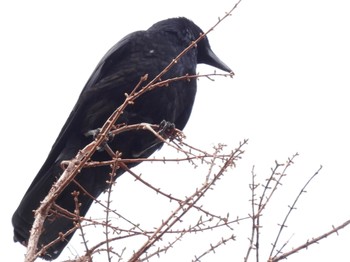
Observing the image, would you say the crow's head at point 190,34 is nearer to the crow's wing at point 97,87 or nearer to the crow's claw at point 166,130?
the crow's wing at point 97,87

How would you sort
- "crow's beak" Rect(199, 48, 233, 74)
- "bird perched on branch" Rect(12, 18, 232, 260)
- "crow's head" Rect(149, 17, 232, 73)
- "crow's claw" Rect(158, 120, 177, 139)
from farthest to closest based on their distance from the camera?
"crow's beak" Rect(199, 48, 233, 74), "crow's head" Rect(149, 17, 232, 73), "bird perched on branch" Rect(12, 18, 232, 260), "crow's claw" Rect(158, 120, 177, 139)

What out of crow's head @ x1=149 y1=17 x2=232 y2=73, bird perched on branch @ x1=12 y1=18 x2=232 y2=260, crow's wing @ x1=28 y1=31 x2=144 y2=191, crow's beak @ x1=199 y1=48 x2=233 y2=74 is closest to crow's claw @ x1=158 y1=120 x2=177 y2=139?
bird perched on branch @ x1=12 y1=18 x2=232 y2=260

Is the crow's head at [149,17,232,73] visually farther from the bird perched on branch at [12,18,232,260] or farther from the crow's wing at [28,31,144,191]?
the crow's wing at [28,31,144,191]

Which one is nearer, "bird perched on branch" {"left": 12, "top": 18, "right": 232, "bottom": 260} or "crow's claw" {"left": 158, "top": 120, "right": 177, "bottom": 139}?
"crow's claw" {"left": 158, "top": 120, "right": 177, "bottom": 139}

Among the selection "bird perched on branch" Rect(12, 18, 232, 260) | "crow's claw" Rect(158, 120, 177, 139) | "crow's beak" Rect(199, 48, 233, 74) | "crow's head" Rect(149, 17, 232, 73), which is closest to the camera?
"crow's claw" Rect(158, 120, 177, 139)

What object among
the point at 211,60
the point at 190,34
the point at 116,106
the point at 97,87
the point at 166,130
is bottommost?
the point at 166,130

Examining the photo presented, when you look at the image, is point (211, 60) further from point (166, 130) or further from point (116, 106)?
point (166, 130)

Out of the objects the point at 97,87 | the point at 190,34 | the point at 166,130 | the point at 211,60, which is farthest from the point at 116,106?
the point at 211,60

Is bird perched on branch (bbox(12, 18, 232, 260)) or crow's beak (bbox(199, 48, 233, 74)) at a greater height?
crow's beak (bbox(199, 48, 233, 74))

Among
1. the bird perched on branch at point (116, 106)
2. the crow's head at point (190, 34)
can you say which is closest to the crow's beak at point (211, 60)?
the crow's head at point (190, 34)

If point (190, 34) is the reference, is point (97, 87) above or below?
below

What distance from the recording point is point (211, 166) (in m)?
3.62

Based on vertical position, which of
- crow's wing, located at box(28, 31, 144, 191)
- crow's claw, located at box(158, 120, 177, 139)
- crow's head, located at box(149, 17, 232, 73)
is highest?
crow's head, located at box(149, 17, 232, 73)

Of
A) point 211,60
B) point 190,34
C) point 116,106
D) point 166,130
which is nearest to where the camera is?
point 166,130
